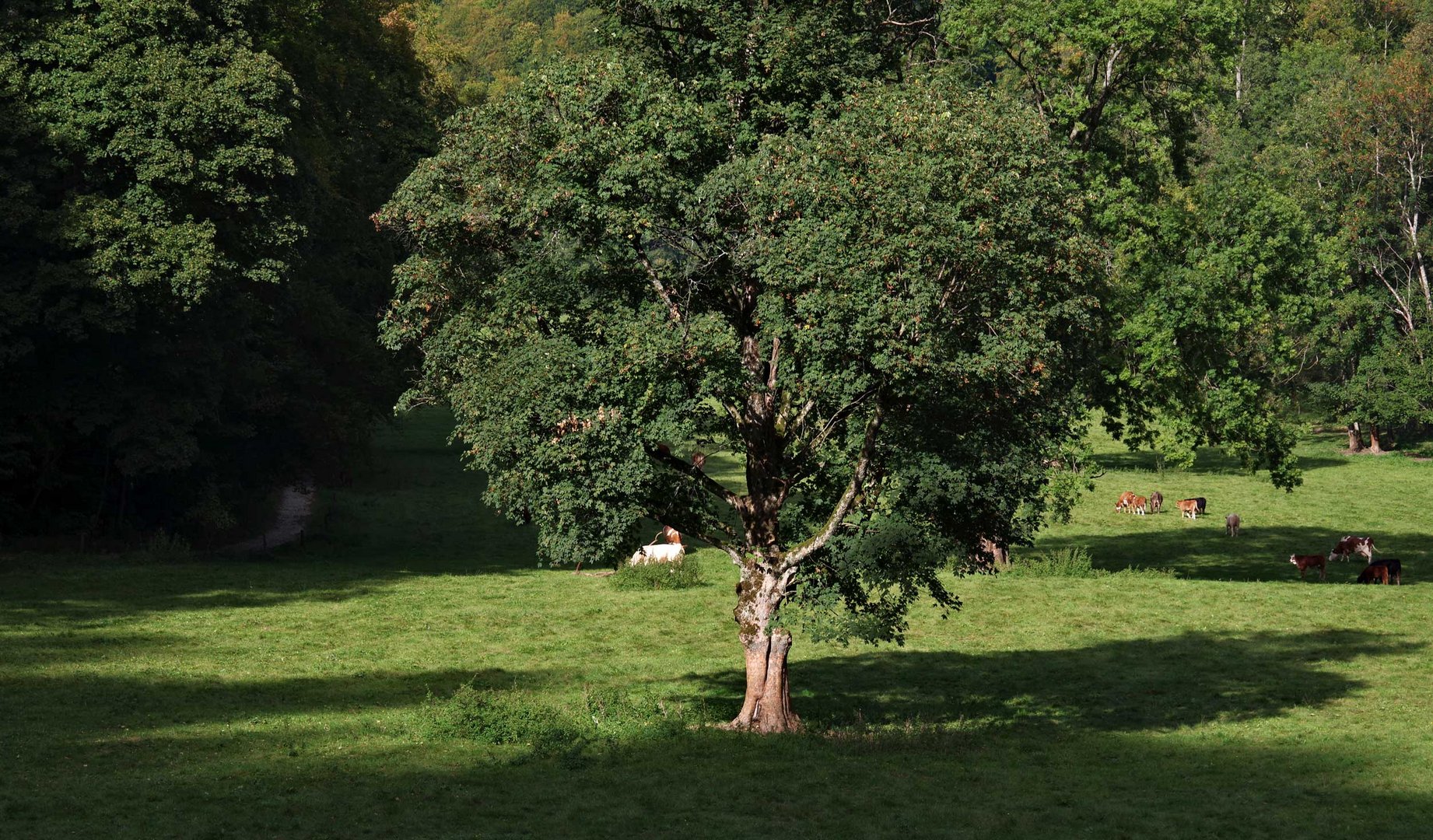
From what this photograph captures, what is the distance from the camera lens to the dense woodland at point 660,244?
75.8ft

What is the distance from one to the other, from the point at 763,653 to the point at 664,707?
3285 mm

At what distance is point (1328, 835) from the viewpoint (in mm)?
20969

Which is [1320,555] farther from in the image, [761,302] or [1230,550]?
[761,302]

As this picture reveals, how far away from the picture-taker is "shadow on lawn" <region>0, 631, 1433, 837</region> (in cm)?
2103

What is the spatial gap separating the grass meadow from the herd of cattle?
3.02 ft

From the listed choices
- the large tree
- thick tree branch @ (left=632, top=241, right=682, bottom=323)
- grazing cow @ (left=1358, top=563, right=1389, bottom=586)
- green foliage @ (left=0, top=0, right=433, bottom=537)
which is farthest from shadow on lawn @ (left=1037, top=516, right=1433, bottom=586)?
thick tree branch @ (left=632, top=241, right=682, bottom=323)

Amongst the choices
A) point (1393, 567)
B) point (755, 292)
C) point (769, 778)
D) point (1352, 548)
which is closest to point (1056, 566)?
point (1393, 567)

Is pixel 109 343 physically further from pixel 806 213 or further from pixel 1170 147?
pixel 1170 147

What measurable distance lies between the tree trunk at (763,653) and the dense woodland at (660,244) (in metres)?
1.31

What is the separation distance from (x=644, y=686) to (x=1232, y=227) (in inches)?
994

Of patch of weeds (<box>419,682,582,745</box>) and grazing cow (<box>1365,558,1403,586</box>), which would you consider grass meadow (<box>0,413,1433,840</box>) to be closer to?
patch of weeds (<box>419,682,582,745</box>)

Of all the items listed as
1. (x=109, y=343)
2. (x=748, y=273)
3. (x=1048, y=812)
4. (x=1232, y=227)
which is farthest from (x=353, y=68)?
(x=1048, y=812)

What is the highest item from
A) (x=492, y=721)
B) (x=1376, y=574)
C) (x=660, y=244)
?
(x=660, y=244)

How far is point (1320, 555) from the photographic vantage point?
49.0 meters
